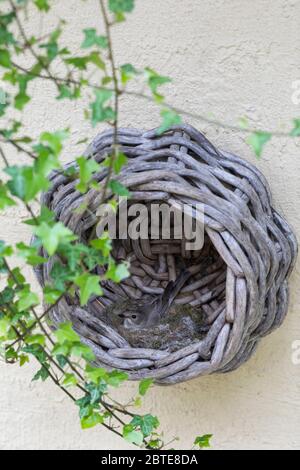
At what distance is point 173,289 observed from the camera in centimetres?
94

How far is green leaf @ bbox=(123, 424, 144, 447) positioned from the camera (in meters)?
0.75

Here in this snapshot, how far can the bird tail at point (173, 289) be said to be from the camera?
0.93 metres

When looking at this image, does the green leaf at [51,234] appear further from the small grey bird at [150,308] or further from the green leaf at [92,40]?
the small grey bird at [150,308]

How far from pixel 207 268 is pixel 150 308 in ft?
0.33

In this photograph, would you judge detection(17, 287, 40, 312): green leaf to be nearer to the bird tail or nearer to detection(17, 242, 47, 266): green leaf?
detection(17, 242, 47, 266): green leaf

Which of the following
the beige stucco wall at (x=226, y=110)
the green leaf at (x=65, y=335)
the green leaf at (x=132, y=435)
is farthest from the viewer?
the beige stucco wall at (x=226, y=110)

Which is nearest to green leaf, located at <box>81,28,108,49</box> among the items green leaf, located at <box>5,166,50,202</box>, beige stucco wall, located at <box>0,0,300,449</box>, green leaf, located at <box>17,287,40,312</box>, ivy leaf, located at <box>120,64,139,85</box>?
ivy leaf, located at <box>120,64,139,85</box>

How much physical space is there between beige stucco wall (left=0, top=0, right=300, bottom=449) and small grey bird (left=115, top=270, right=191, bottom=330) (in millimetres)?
137

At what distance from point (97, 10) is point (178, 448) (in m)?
0.66

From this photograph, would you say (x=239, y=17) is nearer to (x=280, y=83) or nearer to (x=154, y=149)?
(x=280, y=83)

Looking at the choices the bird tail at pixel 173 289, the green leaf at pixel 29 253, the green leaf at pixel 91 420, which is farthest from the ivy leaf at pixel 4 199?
the bird tail at pixel 173 289

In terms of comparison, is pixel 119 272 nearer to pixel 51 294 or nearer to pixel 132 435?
pixel 51 294

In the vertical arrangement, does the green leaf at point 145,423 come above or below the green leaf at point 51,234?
below

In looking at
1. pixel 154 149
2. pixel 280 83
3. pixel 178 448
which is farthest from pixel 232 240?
pixel 178 448
